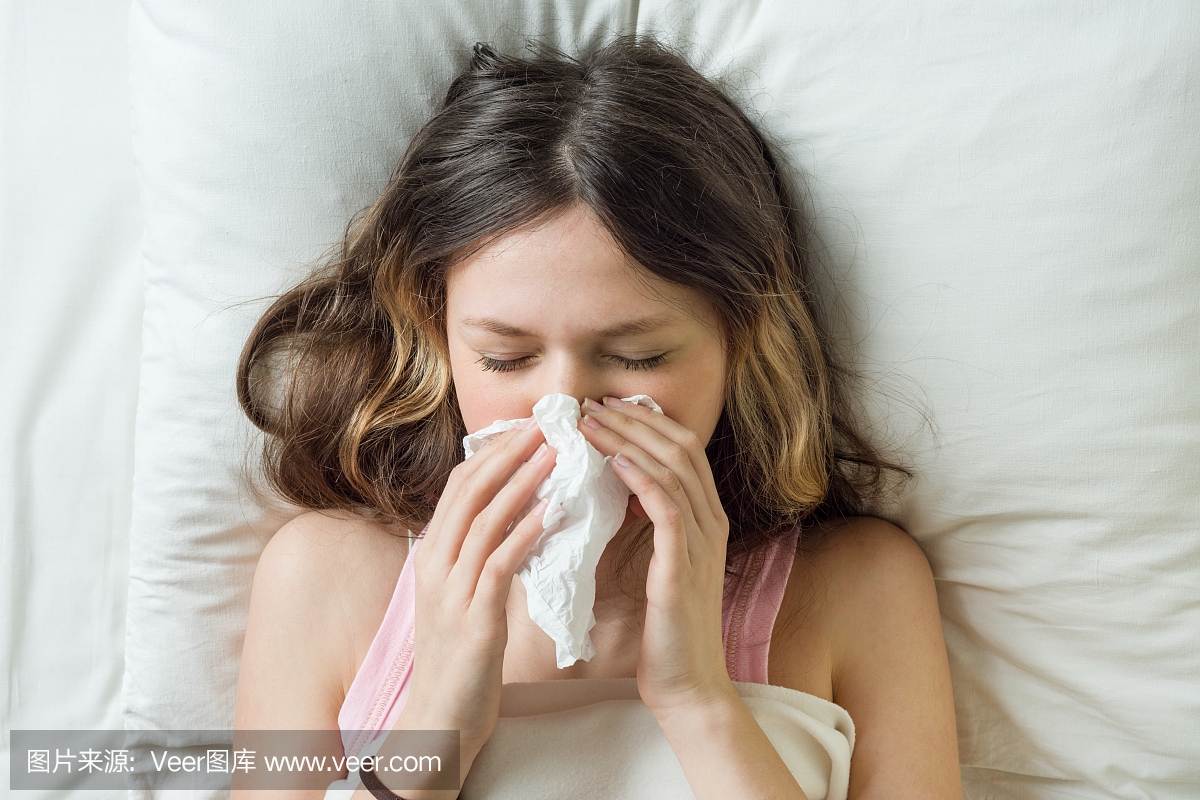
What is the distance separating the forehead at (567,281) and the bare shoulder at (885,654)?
0.46m

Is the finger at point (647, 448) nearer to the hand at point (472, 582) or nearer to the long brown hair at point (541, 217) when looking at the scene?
the hand at point (472, 582)

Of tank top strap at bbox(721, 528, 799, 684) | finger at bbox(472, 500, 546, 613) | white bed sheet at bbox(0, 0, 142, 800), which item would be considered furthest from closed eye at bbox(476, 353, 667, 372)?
white bed sheet at bbox(0, 0, 142, 800)

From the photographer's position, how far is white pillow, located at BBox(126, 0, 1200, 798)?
3.04 feet

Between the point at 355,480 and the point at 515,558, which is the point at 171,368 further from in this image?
the point at 515,558

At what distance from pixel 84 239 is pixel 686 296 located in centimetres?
88

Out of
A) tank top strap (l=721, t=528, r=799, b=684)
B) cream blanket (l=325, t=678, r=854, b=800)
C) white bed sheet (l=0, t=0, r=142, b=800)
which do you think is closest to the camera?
cream blanket (l=325, t=678, r=854, b=800)

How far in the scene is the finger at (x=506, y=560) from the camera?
2.84ft

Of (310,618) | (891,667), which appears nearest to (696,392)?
(891,667)

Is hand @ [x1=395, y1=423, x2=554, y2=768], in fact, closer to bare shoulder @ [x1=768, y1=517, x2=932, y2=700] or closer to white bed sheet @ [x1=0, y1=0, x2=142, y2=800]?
bare shoulder @ [x1=768, y1=517, x2=932, y2=700]

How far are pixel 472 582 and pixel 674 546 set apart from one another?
210 millimetres

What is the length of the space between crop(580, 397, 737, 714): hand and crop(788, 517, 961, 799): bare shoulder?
22 cm

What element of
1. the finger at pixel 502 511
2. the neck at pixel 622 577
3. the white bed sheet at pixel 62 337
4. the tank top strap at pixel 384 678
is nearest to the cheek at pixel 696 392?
the finger at pixel 502 511

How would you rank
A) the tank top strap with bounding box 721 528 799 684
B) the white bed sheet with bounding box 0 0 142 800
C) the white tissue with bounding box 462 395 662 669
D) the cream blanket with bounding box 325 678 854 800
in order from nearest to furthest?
the white tissue with bounding box 462 395 662 669, the cream blanket with bounding box 325 678 854 800, the tank top strap with bounding box 721 528 799 684, the white bed sheet with bounding box 0 0 142 800

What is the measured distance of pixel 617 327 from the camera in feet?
2.84
